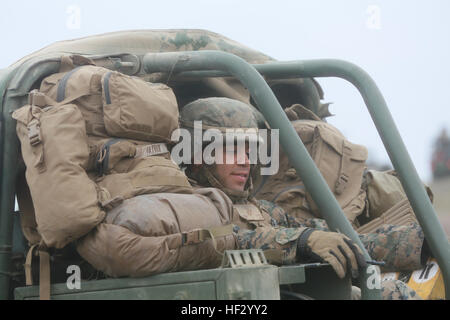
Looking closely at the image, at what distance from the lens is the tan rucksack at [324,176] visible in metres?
4.21

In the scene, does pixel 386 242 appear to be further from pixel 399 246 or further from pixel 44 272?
pixel 44 272

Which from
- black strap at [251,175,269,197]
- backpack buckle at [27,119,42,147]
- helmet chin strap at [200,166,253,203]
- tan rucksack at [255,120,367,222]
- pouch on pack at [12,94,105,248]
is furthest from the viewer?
black strap at [251,175,269,197]

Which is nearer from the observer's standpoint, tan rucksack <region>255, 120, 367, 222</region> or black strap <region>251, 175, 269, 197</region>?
tan rucksack <region>255, 120, 367, 222</region>

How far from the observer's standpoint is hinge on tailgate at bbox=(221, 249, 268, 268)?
2748 mm

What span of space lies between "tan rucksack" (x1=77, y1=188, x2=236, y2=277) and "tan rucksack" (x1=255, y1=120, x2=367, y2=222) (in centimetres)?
127

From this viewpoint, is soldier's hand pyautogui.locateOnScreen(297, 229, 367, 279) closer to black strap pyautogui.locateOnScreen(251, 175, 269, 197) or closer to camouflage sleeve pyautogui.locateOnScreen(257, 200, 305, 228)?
camouflage sleeve pyautogui.locateOnScreen(257, 200, 305, 228)

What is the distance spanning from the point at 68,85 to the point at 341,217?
1.18m

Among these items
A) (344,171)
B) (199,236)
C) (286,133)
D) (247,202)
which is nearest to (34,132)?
(199,236)

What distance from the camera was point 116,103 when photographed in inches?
121

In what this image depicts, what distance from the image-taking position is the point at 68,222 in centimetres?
279

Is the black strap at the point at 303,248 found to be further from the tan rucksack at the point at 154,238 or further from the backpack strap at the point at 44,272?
the backpack strap at the point at 44,272

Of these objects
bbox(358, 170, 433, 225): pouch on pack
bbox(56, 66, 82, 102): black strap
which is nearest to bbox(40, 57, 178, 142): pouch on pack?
bbox(56, 66, 82, 102): black strap

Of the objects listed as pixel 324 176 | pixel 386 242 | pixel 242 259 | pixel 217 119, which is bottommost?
pixel 386 242

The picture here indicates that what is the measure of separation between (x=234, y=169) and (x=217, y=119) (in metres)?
0.25
